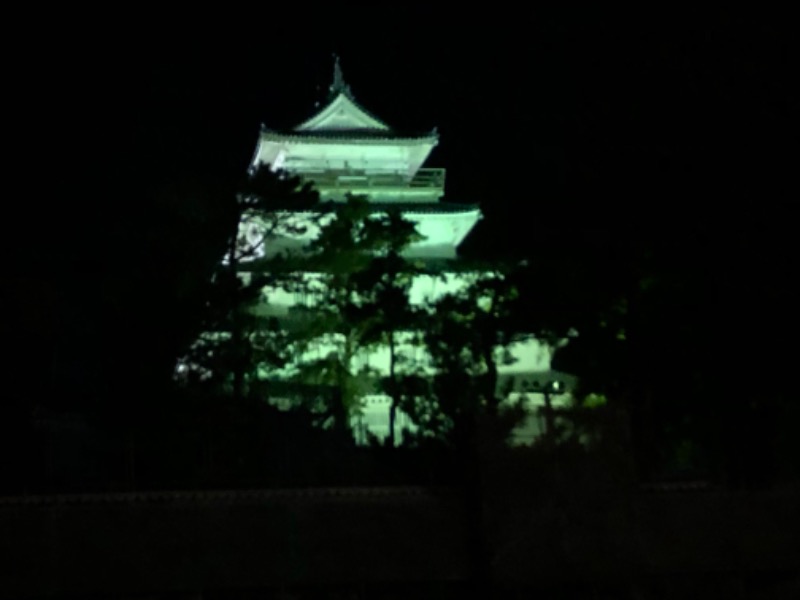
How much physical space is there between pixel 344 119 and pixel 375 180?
8.06 ft

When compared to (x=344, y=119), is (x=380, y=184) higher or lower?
lower

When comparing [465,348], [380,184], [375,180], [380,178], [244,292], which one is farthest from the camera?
[380,178]

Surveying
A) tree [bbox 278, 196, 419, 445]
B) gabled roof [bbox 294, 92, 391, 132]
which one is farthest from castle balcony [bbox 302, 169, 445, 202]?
tree [bbox 278, 196, 419, 445]

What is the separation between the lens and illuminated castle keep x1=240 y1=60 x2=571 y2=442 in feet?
80.9

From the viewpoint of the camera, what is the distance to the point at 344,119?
28.6m

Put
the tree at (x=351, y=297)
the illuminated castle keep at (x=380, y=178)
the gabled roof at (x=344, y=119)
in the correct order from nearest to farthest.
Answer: the tree at (x=351, y=297)
the illuminated castle keep at (x=380, y=178)
the gabled roof at (x=344, y=119)

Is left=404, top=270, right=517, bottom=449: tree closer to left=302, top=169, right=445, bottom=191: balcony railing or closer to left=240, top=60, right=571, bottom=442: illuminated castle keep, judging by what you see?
left=240, top=60, right=571, bottom=442: illuminated castle keep

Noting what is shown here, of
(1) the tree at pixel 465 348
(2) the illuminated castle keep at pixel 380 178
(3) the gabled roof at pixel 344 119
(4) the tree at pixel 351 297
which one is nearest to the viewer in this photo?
(1) the tree at pixel 465 348

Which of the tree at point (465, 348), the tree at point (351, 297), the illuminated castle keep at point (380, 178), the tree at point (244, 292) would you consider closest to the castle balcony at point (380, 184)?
the illuminated castle keep at point (380, 178)

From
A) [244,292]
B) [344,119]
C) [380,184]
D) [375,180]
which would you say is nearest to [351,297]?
[244,292]

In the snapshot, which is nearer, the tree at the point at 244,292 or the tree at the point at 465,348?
the tree at the point at 244,292

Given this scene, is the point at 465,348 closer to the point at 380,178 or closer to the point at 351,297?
the point at 351,297

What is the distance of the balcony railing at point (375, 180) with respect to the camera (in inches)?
1056

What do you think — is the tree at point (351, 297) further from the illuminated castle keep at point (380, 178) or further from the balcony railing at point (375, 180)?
the balcony railing at point (375, 180)
